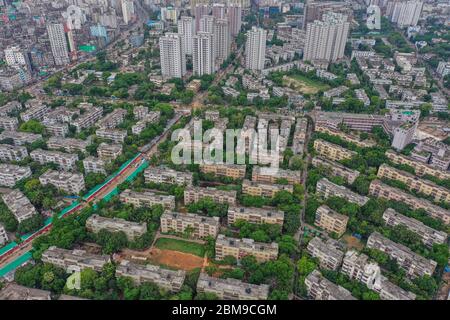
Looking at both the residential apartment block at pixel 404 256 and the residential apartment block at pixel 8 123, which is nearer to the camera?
the residential apartment block at pixel 404 256

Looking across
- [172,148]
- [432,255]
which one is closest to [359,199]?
[432,255]

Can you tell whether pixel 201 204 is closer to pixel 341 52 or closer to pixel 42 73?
pixel 42 73

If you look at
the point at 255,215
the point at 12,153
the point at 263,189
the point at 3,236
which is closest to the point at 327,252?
the point at 255,215

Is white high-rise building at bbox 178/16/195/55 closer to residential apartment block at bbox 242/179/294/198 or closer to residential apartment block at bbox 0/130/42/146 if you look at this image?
residential apartment block at bbox 0/130/42/146

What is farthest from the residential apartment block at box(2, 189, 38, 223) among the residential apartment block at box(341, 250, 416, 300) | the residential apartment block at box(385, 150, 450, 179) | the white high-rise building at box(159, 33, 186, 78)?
the residential apartment block at box(385, 150, 450, 179)

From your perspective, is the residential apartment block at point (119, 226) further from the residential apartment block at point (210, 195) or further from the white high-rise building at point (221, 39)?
the white high-rise building at point (221, 39)

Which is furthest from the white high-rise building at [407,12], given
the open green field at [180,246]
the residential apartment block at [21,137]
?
the residential apartment block at [21,137]
